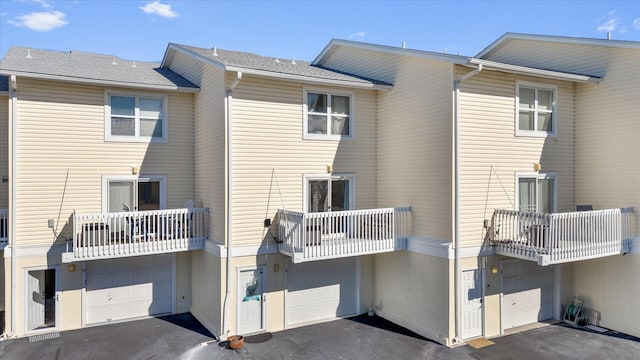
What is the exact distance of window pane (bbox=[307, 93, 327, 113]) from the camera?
11.7 meters

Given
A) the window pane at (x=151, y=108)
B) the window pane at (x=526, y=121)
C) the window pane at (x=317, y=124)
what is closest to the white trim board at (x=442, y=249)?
the window pane at (x=526, y=121)

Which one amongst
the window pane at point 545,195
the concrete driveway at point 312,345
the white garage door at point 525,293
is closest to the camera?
the concrete driveway at point 312,345

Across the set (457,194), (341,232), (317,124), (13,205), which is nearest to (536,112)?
(457,194)

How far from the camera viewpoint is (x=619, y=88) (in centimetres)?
1137

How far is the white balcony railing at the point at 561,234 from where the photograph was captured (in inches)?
385

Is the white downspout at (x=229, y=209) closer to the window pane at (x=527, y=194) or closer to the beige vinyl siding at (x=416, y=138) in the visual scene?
the beige vinyl siding at (x=416, y=138)

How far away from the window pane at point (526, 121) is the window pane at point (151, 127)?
1001 cm

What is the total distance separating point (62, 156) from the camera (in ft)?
36.1

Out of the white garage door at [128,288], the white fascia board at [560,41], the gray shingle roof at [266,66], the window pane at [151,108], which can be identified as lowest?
the white garage door at [128,288]

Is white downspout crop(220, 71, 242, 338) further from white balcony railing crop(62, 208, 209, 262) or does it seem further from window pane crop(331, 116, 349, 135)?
window pane crop(331, 116, 349, 135)

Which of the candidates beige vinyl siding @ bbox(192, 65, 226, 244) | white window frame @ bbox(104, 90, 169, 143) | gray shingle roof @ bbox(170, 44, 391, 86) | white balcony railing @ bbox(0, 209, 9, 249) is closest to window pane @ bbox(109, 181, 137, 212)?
white window frame @ bbox(104, 90, 169, 143)

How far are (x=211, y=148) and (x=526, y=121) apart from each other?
28.0 feet

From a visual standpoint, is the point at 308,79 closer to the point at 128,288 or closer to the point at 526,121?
the point at 526,121

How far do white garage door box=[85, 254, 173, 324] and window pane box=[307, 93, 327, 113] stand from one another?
20.0 feet
